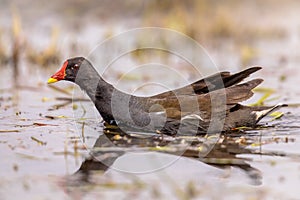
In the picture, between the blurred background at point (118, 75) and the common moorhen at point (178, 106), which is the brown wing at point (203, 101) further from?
the blurred background at point (118, 75)

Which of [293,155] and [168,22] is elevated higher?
[168,22]

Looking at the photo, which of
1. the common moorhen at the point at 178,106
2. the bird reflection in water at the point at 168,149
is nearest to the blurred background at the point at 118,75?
the bird reflection in water at the point at 168,149

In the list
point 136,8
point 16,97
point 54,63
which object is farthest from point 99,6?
point 16,97

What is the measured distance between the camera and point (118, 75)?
10086 millimetres

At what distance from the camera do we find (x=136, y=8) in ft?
47.0

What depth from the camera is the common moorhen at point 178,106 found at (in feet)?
20.2

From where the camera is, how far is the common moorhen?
6145mm

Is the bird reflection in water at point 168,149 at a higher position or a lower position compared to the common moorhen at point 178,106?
lower

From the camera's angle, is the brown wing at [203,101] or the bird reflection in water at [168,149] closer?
the bird reflection in water at [168,149]

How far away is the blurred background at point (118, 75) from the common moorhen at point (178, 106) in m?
0.37

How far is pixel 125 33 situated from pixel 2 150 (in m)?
7.47

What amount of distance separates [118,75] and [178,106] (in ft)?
13.0

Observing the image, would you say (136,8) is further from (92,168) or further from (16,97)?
A: (92,168)

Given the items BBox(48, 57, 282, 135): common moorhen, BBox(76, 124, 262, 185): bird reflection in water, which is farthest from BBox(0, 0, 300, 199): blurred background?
BBox(48, 57, 282, 135): common moorhen
